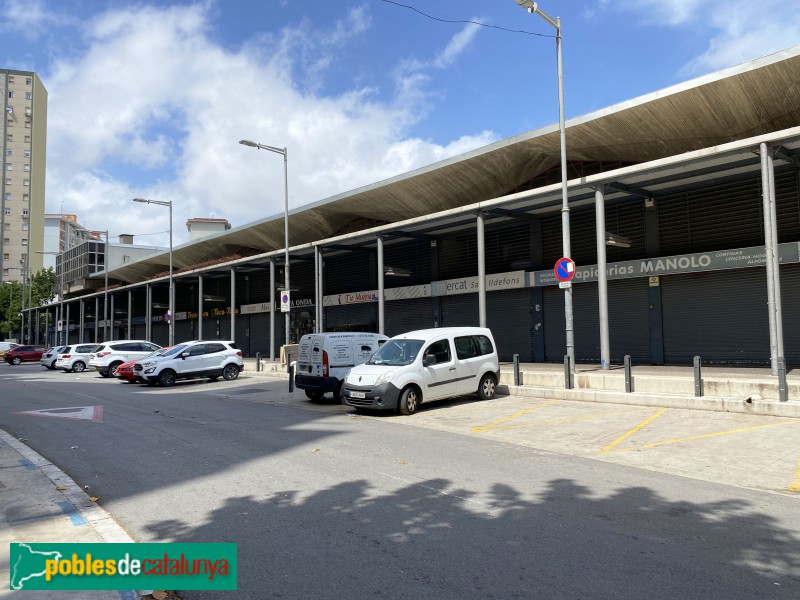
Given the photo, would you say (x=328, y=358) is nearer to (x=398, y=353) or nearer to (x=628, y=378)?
(x=398, y=353)

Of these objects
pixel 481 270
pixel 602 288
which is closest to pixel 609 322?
pixel 481 270

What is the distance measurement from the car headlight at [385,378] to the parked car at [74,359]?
2569 centimetres

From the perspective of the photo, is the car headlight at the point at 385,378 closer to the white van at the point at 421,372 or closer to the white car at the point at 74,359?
the white van at the point at 421,372

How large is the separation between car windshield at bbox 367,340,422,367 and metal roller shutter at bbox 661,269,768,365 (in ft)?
38.1

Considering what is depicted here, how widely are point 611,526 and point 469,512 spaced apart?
130cm

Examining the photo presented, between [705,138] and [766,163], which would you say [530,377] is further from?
[705,138]

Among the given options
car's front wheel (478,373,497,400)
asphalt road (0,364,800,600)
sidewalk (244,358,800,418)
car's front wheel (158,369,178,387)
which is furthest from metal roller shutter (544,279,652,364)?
car's front wheel (158,369,178,387)

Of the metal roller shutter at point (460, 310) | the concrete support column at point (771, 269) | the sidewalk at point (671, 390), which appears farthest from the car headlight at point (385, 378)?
the metal roller shutter at point (460, 310)

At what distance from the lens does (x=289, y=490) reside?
257 inches

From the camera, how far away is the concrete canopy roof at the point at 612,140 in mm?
16438

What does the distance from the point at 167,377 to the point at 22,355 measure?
1107 inches

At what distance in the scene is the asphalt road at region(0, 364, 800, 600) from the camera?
13.4ft

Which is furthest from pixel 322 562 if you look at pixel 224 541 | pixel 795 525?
pixel 795 525

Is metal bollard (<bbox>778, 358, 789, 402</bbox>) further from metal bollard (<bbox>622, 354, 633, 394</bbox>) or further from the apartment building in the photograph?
the apartment building
